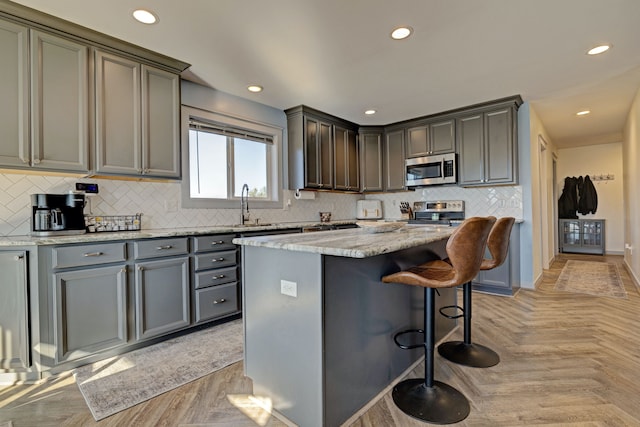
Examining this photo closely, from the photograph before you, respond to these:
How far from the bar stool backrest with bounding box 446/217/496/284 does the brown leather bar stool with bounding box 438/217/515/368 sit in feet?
1.53

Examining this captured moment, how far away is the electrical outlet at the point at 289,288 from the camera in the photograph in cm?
155

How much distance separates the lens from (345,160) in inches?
197

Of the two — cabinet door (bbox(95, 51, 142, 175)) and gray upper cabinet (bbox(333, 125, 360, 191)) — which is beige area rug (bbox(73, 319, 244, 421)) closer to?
cabinet door (bbox(95, 51, 142, 175))

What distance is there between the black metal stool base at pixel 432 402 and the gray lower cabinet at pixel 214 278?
1.79 metres

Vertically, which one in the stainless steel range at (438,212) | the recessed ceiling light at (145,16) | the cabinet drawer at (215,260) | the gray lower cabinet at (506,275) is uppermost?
the recessed ceiling light at (145,16)

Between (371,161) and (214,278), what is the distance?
337 cm

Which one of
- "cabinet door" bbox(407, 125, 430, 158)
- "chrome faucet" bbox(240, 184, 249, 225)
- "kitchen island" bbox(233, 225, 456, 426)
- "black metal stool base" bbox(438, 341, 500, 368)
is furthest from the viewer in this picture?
"cabinet door" bbox(407, 125, 430, 158)

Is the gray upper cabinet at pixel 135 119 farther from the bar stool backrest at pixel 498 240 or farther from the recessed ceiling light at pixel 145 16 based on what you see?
the bar stool backrest at pixel 498 240

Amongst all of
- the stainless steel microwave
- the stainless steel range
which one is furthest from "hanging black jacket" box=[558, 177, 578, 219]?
the stainless steel microwave

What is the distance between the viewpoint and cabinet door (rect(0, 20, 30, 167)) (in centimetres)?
210

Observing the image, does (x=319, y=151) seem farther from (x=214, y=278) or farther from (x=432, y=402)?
(x=432, y=402)

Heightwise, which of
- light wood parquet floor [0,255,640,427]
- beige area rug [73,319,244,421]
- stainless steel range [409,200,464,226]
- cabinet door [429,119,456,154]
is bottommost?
light wood parquet floor [0,255,640,427]

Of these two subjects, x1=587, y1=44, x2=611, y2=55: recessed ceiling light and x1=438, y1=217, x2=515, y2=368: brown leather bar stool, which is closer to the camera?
x1=438, y1=217, x2=515, y2=368: brown leather bar stool

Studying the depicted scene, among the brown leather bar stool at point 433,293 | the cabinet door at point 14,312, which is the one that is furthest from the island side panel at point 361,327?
the cabinet door at point 14,312
